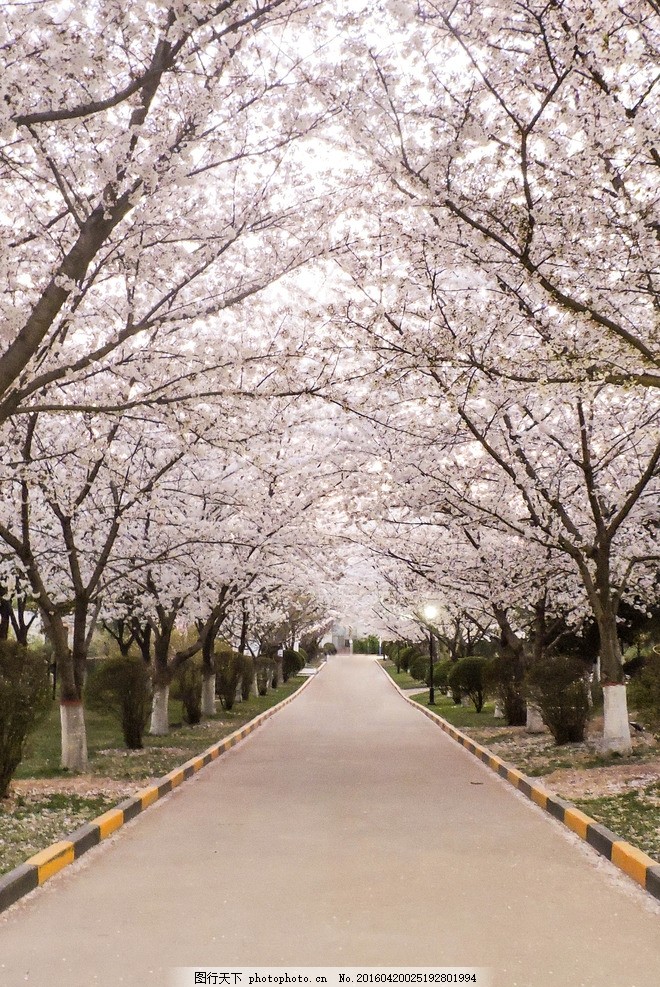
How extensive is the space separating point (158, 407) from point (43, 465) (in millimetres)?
6135

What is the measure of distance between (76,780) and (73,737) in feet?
4.75

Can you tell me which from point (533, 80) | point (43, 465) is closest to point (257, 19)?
point (533, 80)

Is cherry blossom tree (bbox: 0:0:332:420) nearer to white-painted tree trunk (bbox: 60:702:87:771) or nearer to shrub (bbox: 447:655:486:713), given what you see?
white-painted tree trunk (bbox: 60:702:87:771)

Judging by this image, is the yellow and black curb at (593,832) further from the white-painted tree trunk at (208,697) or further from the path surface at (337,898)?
the white-painted tree trunk at (208,697)

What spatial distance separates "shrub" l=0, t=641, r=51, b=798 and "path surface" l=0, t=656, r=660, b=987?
1.71 m

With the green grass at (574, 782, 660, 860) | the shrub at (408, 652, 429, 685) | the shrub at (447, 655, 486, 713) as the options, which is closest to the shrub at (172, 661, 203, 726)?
the shrub at (447, 655, 486, 713)

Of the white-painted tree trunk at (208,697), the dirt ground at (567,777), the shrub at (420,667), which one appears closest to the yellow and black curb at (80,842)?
the dirt ground at (567,777)

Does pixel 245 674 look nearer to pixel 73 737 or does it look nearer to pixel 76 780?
pixel 73 737

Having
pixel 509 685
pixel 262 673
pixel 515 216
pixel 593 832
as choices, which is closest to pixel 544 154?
pixel 515 216

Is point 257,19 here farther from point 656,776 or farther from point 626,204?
point 656,776

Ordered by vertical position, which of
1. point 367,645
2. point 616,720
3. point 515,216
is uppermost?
point 515,216

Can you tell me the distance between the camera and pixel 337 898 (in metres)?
6.00

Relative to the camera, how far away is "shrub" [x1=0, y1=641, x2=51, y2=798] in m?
9.80

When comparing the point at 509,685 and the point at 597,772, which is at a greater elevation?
the point at 509,685
